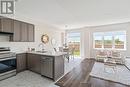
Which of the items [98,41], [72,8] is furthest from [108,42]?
[72,8]

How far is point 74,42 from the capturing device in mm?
8797

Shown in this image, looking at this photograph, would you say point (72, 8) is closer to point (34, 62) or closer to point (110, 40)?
point (34, 62)

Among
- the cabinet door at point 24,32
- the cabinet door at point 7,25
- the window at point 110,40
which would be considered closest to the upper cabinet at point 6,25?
the cabinet door at point 7,25

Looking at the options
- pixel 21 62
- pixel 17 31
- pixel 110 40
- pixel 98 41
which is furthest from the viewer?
pixel 98 41

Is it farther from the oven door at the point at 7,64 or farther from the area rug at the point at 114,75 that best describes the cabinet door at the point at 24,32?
the area rug at the point at 114,75

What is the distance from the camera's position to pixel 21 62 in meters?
4.11

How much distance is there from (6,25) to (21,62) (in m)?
1.65

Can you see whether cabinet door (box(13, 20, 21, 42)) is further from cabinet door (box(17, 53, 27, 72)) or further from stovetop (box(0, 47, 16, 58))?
cabinet door (box(17, 53, 27, 72))

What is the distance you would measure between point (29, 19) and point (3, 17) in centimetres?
140

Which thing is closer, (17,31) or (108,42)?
A: (17,31)

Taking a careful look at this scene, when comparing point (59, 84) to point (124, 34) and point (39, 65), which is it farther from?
point (124, 34)

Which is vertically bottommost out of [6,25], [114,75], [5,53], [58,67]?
[114,75]

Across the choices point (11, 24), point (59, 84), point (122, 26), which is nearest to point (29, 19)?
point (11, 24)

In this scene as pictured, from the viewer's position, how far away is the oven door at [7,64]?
127 inches
